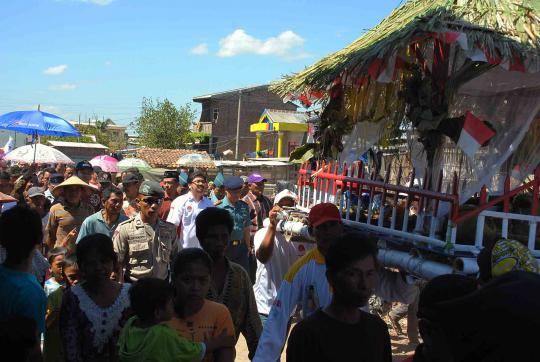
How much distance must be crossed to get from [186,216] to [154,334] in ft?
14.9

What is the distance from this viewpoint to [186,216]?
292 inches

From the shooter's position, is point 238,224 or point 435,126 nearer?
point 435,126

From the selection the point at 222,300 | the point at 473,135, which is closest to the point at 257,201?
the point at 473,135

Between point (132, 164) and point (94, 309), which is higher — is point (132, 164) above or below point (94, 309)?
above

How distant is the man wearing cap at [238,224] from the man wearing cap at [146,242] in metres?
1.72

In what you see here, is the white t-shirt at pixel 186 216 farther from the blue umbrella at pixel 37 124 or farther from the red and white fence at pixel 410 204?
the blue umbrella at pixel 37 124

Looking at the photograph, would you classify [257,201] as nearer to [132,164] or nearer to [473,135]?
[473,135]

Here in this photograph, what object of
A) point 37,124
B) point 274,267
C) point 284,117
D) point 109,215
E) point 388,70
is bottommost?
point 274,267

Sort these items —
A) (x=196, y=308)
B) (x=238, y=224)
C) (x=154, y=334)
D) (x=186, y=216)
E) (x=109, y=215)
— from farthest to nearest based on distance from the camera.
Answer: (x=186, y=216), (x=238, y=224), (x=109, y=215), (x=196, y=308), (x=154, y=334)

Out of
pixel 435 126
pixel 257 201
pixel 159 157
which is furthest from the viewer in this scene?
pixel 159 157

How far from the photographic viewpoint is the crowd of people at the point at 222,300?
1.31 m

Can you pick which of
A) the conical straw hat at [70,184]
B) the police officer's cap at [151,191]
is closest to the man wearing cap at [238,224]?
the conical straw hat at [70,184]

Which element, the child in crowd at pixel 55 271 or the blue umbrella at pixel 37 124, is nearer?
the child in crowd at pixel 55 271

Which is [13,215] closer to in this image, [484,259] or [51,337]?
[51,337]
